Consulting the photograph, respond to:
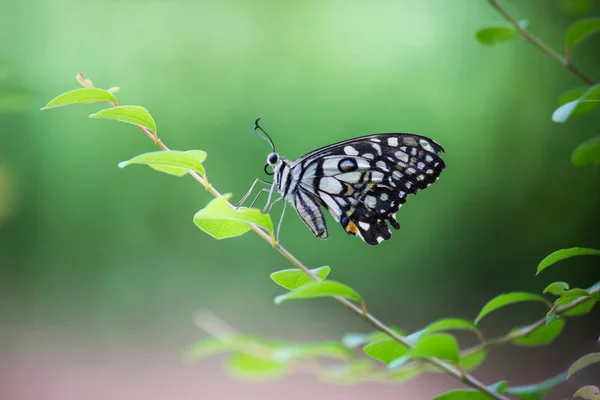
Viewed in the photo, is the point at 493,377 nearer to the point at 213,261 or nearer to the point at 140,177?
the point at 213,261

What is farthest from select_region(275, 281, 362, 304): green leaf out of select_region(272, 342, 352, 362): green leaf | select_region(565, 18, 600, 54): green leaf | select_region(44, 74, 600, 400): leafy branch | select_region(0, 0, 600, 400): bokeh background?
select_region(0, 0, 600, 400): bokeh background

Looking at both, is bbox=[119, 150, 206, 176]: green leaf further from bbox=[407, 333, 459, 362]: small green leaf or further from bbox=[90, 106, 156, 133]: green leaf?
bbox=[407, 333, 459, 362]: small green leaf

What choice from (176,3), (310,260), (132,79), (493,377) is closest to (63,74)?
(132,79)

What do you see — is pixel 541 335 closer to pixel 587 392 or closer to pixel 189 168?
pixel 587 392

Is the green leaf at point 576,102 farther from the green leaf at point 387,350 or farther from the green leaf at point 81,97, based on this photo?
the green leaf at point 81,97

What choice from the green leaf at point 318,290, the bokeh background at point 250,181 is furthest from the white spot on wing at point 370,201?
the bokeh background at point 250,181
